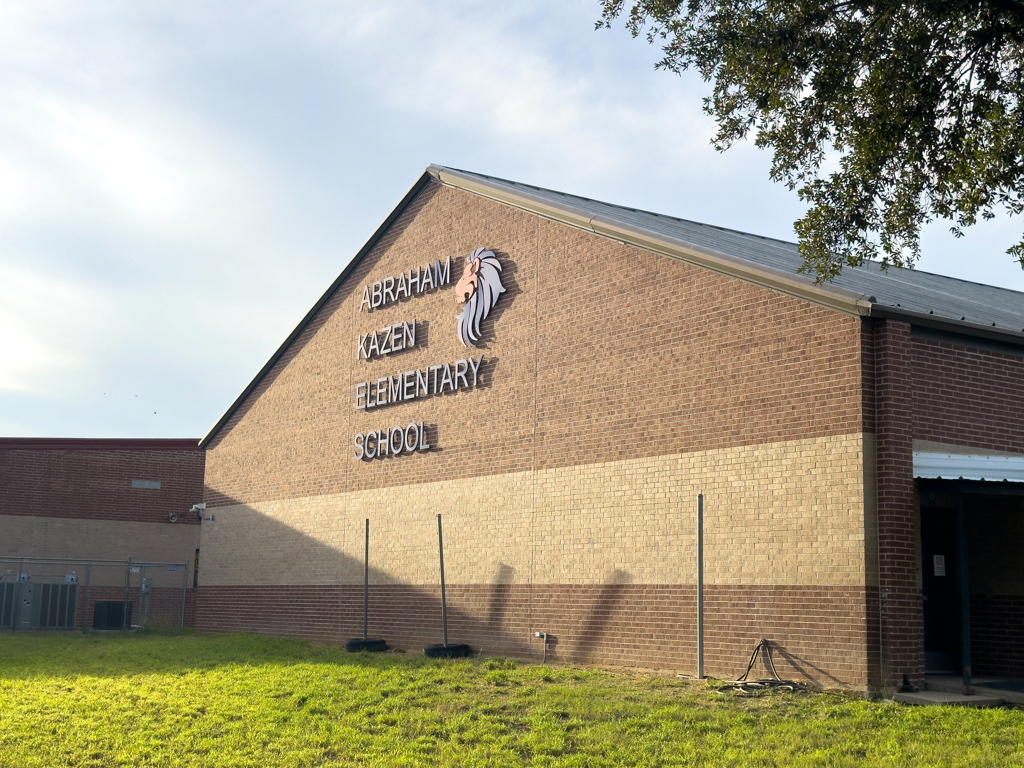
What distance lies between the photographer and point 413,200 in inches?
1011

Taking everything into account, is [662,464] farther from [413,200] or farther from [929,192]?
[413,200]

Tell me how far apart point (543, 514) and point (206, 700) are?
21.9ft

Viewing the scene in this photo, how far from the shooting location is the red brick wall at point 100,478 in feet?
121

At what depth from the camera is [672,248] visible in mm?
18109

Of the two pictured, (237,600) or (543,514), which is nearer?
(543,514)

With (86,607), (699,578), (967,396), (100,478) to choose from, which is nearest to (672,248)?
(967,396)

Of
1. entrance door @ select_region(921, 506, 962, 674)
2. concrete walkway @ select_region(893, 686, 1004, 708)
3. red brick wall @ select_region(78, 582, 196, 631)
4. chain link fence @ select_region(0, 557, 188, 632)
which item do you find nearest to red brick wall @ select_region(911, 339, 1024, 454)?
entrance door @ select_region(921, 506, 962, 674)

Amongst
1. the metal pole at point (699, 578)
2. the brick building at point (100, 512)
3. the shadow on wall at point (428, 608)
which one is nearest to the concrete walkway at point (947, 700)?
the metal pole at point (699, 578)

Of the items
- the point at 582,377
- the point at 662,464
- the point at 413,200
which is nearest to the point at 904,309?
the point at 662,464

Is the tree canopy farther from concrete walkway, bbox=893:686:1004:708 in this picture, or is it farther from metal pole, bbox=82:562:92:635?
metal pole, bbox=82:562:92:635

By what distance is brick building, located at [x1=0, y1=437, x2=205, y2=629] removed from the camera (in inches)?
1446

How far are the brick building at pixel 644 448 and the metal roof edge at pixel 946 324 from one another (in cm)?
4

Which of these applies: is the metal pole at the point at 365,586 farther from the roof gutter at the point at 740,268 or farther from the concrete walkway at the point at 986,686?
the concrete walkway at the point at 986,686

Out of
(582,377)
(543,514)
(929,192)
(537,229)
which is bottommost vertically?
(543,514)
